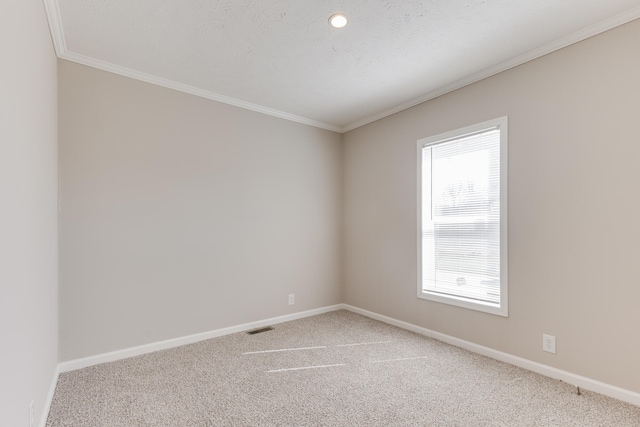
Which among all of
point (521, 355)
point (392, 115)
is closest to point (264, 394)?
point (521, 355)

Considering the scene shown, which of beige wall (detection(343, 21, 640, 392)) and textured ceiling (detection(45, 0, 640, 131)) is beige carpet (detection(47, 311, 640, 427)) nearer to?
beige wall (detection(343, 21, 640, 392))

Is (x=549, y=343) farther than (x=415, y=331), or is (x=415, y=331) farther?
(x=415, y=331)

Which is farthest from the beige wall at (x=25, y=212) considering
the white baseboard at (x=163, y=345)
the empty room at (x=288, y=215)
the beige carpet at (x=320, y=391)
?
the beige carpet at (x=320, y=391)

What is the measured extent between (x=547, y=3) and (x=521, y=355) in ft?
8.37

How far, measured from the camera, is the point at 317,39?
2.39 meters

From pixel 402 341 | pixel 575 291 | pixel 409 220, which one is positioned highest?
pixel 409 220

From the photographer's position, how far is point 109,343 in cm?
272

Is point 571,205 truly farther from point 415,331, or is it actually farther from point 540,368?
point 415,331

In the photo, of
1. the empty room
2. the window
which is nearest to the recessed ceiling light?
the empty room

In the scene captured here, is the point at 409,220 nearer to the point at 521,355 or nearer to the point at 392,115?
the point at 392,115

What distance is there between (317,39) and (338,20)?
267 mm

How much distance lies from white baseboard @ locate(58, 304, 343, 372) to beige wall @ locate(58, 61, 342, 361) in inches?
2.0

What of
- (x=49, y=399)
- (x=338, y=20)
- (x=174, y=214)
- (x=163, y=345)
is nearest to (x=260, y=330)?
(x=163, y=345)

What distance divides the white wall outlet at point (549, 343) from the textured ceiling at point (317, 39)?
86.2 inches
